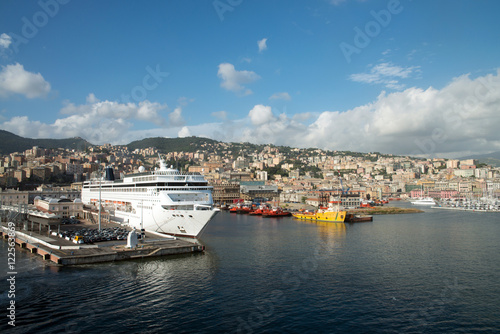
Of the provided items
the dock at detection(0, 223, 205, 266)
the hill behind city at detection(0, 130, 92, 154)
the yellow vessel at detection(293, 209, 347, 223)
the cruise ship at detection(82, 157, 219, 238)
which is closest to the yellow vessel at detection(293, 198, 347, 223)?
the yellow vessel at detection(293, 209, 347, 223)

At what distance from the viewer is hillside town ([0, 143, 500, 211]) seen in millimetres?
72625

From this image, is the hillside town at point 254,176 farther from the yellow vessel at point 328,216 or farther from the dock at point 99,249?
the yellow vessel at point 328,216

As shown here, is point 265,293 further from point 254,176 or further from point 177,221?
point 254,176

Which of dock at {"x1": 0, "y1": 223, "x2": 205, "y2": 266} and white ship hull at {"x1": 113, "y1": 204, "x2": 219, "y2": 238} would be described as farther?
white ship hull at {"x1": 113, "y1": 204, "x2": 219, "y2": 238}

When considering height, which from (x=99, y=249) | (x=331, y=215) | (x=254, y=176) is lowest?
(x=331, y=215)

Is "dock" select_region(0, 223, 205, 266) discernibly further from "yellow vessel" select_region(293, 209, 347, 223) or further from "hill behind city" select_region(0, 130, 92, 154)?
"hill behind city" select_region(0, 130, 92, 154)

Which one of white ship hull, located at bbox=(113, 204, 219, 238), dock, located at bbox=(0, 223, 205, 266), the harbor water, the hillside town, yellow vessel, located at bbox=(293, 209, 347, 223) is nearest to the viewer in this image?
the harbor water

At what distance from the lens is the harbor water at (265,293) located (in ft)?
35.3

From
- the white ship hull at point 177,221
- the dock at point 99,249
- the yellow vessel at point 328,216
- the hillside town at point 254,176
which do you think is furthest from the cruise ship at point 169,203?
the yellow vessel at point 328,216

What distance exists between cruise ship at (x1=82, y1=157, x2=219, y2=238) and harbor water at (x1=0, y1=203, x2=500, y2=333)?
270 centimetres

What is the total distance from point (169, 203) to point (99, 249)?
590cm

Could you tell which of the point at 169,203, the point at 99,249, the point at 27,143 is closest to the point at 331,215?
the point at 169,203

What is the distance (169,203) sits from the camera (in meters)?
23.8

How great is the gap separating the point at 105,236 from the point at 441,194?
320 feet
